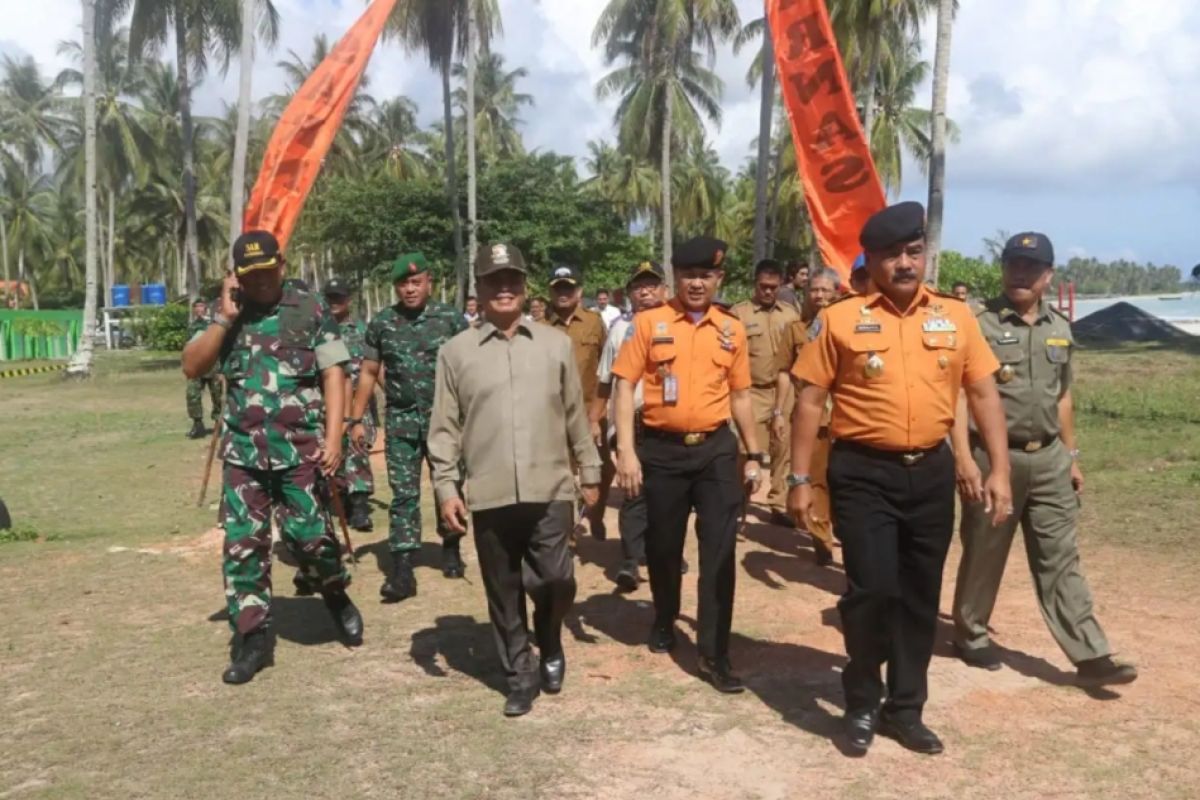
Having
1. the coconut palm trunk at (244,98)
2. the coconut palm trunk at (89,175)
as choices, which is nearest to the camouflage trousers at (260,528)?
the coconut palm trunk at (244,98)

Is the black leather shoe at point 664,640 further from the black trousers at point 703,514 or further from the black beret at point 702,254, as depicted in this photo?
the black beret at point 702,254

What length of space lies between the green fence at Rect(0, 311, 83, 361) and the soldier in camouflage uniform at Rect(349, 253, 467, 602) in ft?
121

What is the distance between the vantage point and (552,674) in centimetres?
466

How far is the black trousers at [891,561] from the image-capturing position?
3.93 metres

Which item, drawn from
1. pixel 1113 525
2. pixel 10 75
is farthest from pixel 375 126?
pixel 1113 525

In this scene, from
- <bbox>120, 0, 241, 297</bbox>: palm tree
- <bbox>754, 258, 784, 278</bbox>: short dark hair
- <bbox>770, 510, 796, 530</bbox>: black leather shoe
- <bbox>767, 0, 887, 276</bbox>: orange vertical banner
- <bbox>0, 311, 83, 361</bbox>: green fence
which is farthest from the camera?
<bbox>0, 311, 83, 361</bbox>: green fence

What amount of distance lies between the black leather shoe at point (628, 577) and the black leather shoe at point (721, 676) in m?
1.56

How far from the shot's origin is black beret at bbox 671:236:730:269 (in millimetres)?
4867

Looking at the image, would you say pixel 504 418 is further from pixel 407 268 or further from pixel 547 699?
pixel 407 268

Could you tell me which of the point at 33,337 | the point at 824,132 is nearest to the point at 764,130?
the point at 824,132

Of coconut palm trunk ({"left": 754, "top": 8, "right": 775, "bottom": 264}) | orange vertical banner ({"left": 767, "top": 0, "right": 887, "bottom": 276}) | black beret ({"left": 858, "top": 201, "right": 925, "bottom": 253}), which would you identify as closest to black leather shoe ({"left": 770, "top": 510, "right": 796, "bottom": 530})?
orange vertical banner ({"left": 767, "top": 0, "right": 887, "bottom": 276})

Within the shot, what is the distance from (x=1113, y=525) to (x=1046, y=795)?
187 inches

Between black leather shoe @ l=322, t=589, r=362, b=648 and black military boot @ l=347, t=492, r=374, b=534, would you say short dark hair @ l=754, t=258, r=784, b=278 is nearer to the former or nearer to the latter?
black military boot @ l=347, t=492, r=374, b=534

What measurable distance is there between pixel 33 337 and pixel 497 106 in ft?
→ 77.9
